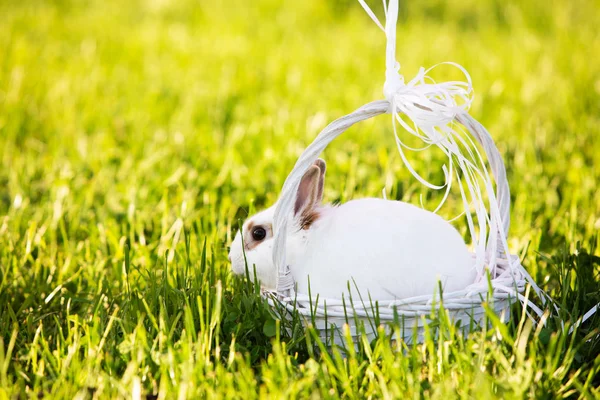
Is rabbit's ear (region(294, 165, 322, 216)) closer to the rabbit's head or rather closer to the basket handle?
the rabbit's head

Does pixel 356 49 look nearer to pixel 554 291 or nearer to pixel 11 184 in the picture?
pixel 11 184

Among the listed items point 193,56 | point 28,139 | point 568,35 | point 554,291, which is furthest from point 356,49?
point 554,291

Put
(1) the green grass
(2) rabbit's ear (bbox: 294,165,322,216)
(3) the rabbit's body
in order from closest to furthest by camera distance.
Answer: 1. (1) the green grass
2. (3) the rabbit's body
3. (2) rabbit's ear (bbox: 294,165,322,216)

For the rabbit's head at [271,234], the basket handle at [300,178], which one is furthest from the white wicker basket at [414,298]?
the rabbit's head at [271,234]

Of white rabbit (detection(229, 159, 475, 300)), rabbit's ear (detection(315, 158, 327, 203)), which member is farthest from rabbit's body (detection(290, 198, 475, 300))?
rabbit's ear (detection(315, 158, 327, 203))

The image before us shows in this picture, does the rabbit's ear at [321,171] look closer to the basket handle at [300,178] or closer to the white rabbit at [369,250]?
the white rabbit at [369,250]

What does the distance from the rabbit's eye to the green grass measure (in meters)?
0.15

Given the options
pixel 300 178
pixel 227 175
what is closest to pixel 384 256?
pixel 300 178

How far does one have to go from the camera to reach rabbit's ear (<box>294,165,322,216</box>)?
1.85m

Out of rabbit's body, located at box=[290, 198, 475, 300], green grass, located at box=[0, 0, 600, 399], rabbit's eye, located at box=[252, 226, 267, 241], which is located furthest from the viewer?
rabbit's eye, located at box=[252, 226, 267, 241]

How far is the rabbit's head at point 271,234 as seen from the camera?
1854 millimetres

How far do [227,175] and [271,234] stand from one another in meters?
1.04

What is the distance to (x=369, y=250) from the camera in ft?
5.58

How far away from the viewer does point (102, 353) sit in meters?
1.65
